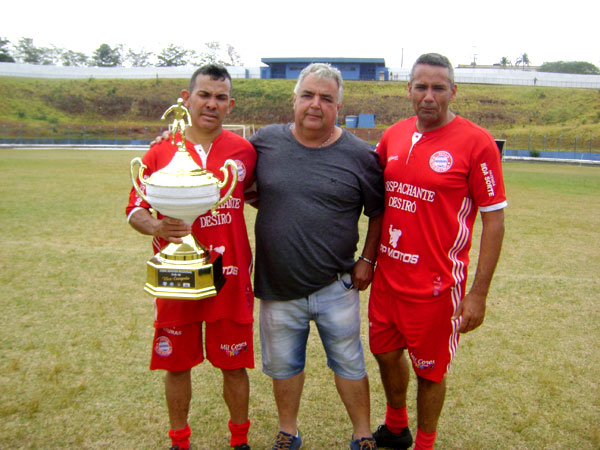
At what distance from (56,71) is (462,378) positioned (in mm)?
70609

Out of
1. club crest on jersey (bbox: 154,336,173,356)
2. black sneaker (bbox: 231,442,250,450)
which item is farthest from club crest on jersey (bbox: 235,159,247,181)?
black sneaker (bbox: 231,442,250,450)

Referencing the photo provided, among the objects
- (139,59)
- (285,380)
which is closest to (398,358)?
(285,380)

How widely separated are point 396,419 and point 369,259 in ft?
3.30

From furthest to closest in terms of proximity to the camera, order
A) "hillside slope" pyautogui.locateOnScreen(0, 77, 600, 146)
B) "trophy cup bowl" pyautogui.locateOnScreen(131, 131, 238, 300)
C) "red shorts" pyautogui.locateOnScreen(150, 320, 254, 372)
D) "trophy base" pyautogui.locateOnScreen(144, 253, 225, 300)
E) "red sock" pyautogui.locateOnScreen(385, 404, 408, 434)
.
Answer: "hillside slope" pyautogui.locateOnScreen(0, 77, 600, 146)
"red sock" pyautogui.locateOnScreen(385, 404, 408, 434)
"red shorts" pyautogui.locateOnScreen(150, 320, 254, 372)
"trophy base" pyautogui.locateOnScreen(144, 253, 225, 300)
"trophy cup bowl" pyautogui.locateOnScreen(131, 131, 238, 300)

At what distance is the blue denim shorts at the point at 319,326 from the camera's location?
289cm

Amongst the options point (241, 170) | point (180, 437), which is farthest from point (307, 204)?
point (180, 437)

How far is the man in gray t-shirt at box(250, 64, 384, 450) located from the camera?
2727 mm

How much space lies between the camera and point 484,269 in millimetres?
2693

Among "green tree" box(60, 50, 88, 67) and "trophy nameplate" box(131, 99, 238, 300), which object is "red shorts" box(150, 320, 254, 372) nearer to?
"trophy nameplate" box(131, 99, 238, 300)

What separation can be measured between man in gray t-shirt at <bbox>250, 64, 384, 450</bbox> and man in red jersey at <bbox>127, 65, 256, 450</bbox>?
0.13 meters

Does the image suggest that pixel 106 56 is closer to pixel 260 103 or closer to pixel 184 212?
pixel 260 103

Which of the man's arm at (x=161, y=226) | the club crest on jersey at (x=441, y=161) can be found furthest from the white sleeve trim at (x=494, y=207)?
the man's arm at (x=161, y=226)

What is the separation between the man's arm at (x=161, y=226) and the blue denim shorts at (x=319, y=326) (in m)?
0.71

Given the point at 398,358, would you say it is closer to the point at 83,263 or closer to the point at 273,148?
the point at 273,148
